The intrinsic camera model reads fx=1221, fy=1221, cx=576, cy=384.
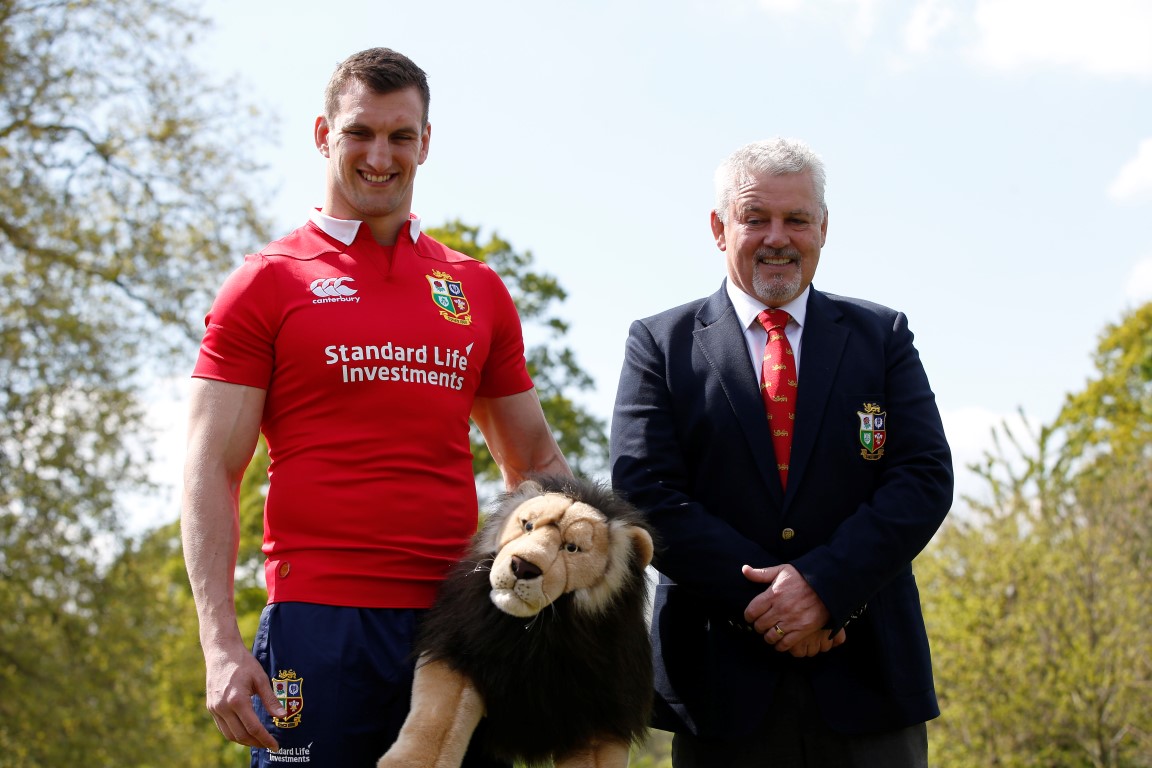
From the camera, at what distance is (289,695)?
312cm

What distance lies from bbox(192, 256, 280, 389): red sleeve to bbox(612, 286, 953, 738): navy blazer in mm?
1081

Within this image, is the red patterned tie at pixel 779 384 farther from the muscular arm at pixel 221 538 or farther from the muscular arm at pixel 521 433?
the muscular arm at pixel 221 538

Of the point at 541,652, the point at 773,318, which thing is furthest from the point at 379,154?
the point at 541,652

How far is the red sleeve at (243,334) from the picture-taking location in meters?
3.20

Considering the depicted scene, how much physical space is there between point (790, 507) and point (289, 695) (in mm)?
1504

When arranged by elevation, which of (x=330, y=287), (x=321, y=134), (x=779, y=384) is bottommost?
(x=779, y=384)

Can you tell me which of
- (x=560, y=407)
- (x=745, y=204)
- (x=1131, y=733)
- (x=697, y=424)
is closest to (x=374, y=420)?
(x=697, y=424)

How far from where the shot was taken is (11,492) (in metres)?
13.7

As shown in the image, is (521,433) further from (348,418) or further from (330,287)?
(330,287)

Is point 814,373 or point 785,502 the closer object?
point 785,502

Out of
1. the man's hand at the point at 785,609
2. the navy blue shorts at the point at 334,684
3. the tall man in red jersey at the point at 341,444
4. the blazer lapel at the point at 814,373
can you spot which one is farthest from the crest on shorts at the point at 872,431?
the navy blue shorts at the point at 334,684

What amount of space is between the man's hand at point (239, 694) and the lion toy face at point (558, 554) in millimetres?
630

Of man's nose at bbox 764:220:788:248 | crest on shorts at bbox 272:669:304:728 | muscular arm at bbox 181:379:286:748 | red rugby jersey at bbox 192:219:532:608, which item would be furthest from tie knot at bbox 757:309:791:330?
crest on shorts at bbox 272:669:304:728

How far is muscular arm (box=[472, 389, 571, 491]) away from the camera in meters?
3.69
